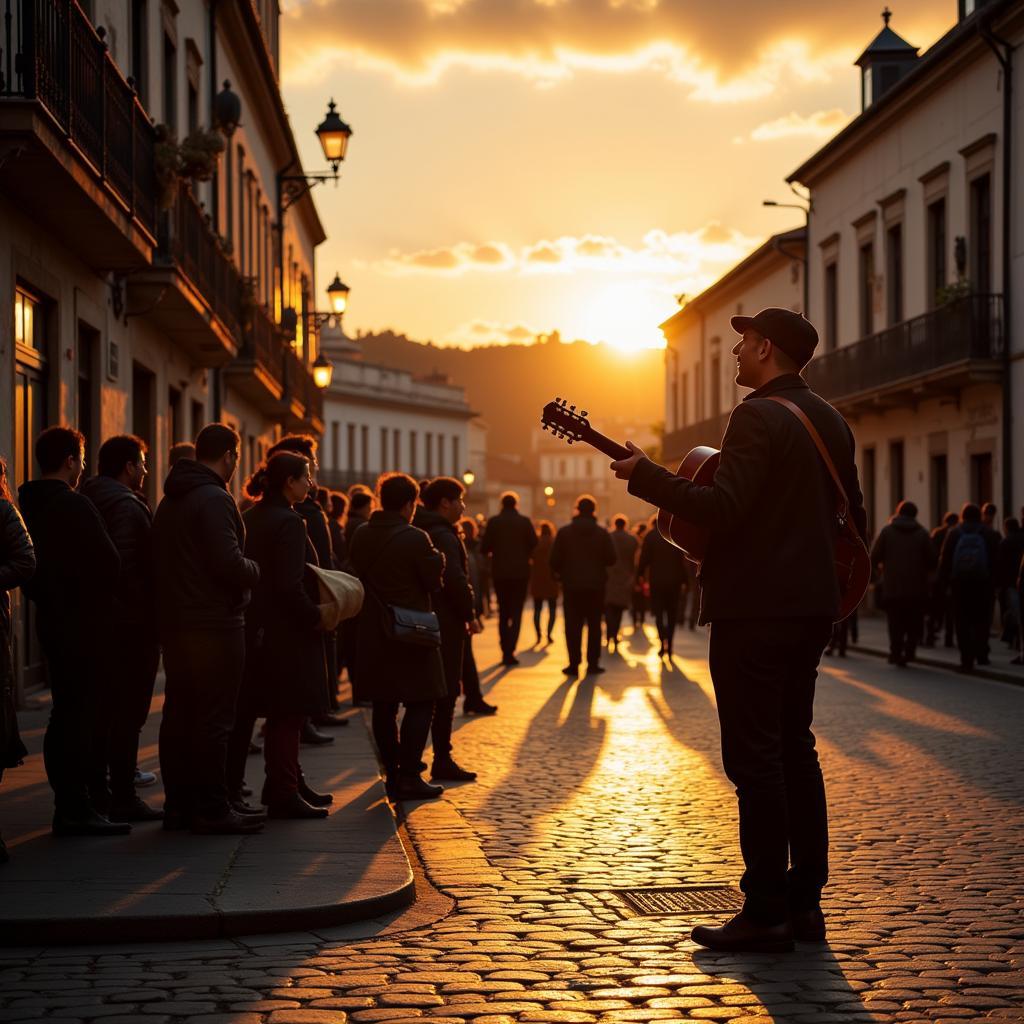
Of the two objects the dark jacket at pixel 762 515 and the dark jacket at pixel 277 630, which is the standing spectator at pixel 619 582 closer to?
the dark jacket at pixel 277 630

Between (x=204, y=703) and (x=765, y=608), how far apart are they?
3.02 m

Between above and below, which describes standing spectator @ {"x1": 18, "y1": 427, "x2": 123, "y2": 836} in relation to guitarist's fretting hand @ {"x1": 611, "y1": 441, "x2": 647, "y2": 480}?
below

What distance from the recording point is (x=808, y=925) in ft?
20.0

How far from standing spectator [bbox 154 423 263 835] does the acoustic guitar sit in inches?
83.6

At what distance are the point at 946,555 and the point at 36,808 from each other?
13.0 metres

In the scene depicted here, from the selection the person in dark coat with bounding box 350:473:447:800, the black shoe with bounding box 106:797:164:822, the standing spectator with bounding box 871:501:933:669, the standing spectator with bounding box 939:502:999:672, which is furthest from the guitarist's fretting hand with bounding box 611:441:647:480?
the standing spectator with bounding box 871:501:933:669

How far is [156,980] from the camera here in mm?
5602

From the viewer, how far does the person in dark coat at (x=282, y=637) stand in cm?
845

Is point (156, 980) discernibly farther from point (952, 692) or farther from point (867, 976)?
point (952, 692)

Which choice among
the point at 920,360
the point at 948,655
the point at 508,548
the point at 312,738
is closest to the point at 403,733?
the point at 312,738

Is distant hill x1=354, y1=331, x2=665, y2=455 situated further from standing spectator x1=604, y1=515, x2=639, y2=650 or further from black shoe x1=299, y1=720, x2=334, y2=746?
black shoe x1=299, y1=720, x2=334, y2=746

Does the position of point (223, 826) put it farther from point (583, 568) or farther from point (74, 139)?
point (583, 568)

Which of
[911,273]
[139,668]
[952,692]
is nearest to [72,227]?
[139,668]

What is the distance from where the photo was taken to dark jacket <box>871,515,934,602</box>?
20172mm
